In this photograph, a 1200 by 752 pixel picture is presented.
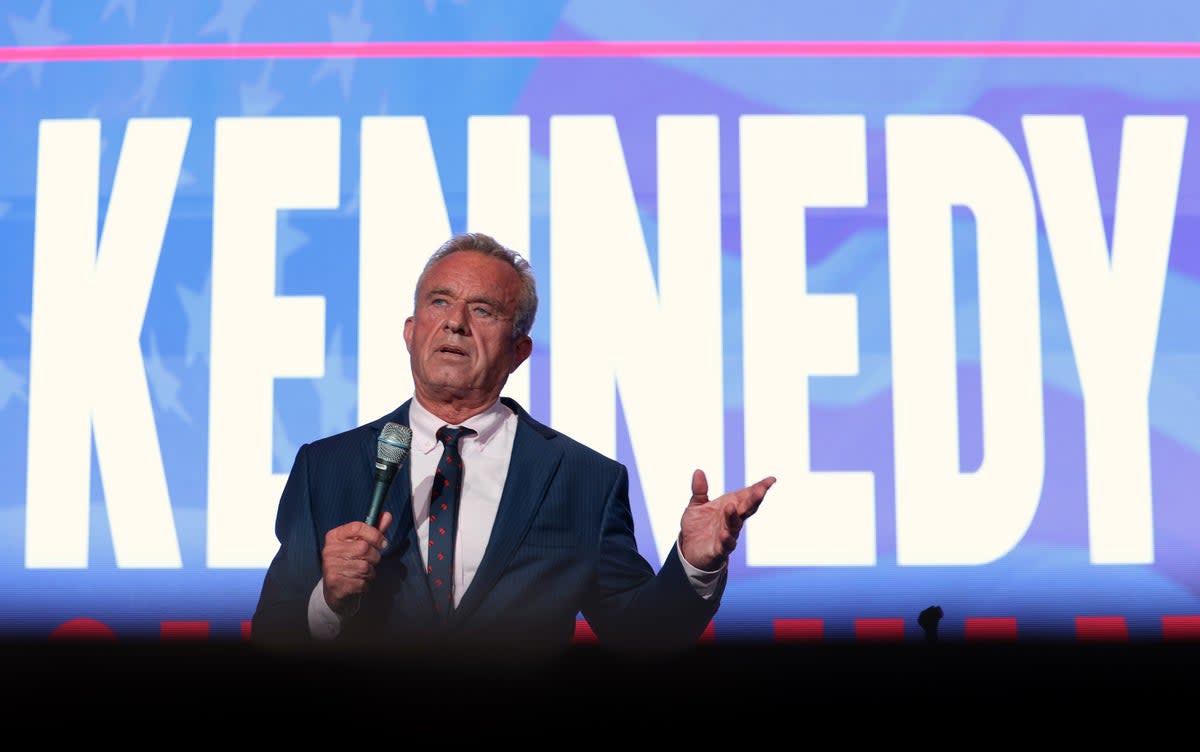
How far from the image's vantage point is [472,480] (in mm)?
1769

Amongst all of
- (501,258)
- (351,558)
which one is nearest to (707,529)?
(351,558)

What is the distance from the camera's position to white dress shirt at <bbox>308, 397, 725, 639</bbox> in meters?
1.67

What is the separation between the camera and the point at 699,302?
10.6 feet

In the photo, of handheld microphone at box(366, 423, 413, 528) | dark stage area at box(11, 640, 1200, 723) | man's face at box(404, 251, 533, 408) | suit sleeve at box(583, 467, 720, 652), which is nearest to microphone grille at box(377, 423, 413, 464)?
handheld microphone at box(366, 423, 413, 528)

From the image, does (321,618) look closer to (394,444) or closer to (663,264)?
(394,444)

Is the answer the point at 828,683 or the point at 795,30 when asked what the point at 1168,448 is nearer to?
the point at 795,30

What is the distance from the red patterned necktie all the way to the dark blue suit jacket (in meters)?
0.02

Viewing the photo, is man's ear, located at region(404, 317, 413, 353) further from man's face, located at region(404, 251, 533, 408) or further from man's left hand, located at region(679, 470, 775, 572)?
man's left hand, located at region(679, 470, 775, 572)

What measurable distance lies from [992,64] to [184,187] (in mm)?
2187

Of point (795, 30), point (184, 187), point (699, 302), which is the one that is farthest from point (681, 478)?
point (184, 187)

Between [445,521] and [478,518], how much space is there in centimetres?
6

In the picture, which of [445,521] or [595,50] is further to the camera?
[595,50]

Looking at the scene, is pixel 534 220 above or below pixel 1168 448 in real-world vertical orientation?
above

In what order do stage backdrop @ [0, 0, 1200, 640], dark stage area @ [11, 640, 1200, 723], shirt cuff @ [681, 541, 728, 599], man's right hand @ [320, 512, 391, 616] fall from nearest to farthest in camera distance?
dark stage area @ [11, 640, 1200, 723]
man's right hand @ [320, 512, 391, 616]
shirt cuff @ [681, 541, 728, 599]
stage backdrop @ [0, 0, 1200, 640]
